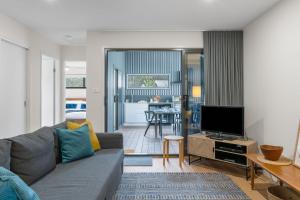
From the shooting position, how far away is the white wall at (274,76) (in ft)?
8.96

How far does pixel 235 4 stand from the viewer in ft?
10.1

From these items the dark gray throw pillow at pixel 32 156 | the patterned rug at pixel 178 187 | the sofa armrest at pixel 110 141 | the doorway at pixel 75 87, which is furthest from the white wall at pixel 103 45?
the doorway at pixel 75 87

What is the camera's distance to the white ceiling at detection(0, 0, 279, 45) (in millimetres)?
3049

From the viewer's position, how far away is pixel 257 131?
3.68 meters

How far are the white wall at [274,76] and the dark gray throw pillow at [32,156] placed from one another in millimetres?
2773

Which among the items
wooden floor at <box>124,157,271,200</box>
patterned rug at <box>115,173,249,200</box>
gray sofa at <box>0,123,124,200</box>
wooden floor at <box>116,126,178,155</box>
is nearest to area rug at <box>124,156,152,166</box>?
wooden floor at <box>124,157,271,200</box>

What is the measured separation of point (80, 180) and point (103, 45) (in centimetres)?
293

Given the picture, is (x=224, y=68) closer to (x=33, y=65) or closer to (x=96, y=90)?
(x=96, y=90)

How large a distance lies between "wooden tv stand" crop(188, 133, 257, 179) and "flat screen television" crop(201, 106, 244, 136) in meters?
0.20

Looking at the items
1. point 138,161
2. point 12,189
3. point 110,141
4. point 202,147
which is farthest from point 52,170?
point 202,147

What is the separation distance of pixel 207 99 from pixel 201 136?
78 centimetres

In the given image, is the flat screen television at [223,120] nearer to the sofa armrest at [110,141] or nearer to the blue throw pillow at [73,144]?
the sofa armrest at [110,141]

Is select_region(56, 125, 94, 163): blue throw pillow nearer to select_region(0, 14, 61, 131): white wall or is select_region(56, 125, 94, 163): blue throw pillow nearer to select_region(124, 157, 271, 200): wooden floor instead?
select_region(124, 157, 271, 200): wooden floor

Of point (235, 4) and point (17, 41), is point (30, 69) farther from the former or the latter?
point (235, 4)
